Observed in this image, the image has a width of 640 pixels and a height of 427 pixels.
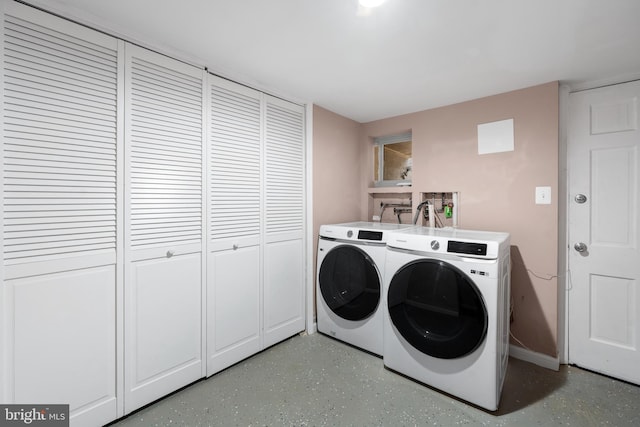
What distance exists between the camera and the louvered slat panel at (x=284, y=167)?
2.30 m

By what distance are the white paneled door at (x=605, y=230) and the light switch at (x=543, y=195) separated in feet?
0.63

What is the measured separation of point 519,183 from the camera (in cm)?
220

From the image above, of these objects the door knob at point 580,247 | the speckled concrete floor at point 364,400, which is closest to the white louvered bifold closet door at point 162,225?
the speckled concrete floor at point 364,400

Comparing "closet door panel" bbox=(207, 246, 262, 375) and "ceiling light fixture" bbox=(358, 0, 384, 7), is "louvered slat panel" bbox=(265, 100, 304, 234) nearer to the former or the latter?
"closet door panel" bbox=(207, 246, 262, 375)

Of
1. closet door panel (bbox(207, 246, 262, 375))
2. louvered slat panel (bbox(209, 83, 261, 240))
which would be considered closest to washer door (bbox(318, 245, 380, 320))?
closet door panel (bbox(207, 246, 262, 375))

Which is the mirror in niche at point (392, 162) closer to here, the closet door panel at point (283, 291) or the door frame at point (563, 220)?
the door frame at point (563, 220)

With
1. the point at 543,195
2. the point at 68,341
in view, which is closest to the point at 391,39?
the point at 543,195

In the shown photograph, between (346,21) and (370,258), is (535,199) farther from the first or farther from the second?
(346,21)

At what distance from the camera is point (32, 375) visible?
1.29 m

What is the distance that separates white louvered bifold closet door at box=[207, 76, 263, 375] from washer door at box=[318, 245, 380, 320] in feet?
2.00

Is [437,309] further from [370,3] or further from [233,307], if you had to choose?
[370,3]

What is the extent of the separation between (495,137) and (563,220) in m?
0.81

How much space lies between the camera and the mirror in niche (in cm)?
301

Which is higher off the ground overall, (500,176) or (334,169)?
(334,169)
